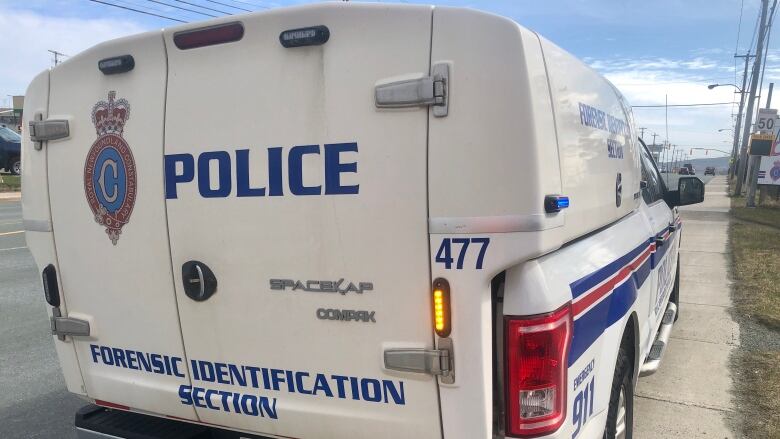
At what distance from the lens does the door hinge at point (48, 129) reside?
2.52 meters

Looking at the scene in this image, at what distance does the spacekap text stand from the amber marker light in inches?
10.7

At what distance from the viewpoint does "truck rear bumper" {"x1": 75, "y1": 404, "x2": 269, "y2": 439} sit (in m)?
2.53

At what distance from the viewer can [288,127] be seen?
6.87ft

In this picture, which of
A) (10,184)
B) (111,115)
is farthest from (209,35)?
(10,184)

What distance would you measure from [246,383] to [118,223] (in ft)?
2.80

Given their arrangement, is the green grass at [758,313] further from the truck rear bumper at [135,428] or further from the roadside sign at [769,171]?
the roadside sign at [769,171]

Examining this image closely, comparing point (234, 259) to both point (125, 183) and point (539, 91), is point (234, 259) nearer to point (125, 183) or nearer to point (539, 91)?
point (125, 183)

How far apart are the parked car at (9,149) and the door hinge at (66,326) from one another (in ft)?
71.6

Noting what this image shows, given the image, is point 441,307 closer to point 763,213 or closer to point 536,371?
point 536,371

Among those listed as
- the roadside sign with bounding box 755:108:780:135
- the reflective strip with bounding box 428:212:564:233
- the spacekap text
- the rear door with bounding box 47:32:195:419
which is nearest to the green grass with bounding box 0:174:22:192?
the rear door with bounding box 47:32:195:419

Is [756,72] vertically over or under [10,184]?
over

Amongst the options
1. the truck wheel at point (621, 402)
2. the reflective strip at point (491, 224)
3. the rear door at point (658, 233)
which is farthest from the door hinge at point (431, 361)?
the rear door at point (658, 233)

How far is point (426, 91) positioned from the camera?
1.87 meters

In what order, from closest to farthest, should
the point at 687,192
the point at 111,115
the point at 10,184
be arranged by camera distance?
the point at 111,115 → the point at 687,192 → the point at 10,184
